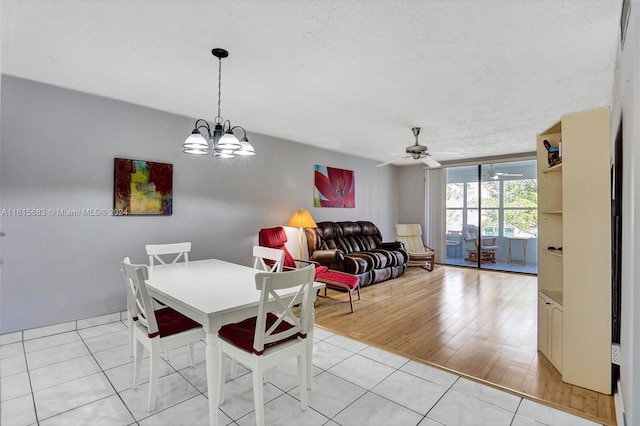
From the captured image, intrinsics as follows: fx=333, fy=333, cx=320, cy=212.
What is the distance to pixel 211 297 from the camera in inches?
87.6

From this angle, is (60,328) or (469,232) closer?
(60,328)

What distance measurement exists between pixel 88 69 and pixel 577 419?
457 cm

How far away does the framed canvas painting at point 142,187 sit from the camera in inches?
145

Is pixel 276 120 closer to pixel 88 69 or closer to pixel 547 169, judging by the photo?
pixel 88 69

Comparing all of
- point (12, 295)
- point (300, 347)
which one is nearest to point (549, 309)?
point (300, 347)

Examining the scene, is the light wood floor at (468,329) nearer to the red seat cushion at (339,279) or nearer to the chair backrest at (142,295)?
the red seat cushion at (339,279)

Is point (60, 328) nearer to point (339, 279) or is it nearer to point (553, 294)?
point (339, 279)

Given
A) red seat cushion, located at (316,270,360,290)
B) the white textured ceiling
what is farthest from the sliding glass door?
red seat cushion, located at (316,270,360,290)

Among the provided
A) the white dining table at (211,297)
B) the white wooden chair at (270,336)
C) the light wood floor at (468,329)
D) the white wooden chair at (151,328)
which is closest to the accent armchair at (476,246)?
the light wood floor at (468,329)

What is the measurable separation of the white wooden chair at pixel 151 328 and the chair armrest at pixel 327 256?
9.55 ft

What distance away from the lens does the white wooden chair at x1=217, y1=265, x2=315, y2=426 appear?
6.48ft

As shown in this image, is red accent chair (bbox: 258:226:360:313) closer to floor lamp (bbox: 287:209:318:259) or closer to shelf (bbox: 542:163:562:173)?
floor lamp (bbox: 287:209:318:259)

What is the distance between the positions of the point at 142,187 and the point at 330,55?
103 inches

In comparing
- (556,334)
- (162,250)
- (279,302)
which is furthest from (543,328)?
(162,250)
